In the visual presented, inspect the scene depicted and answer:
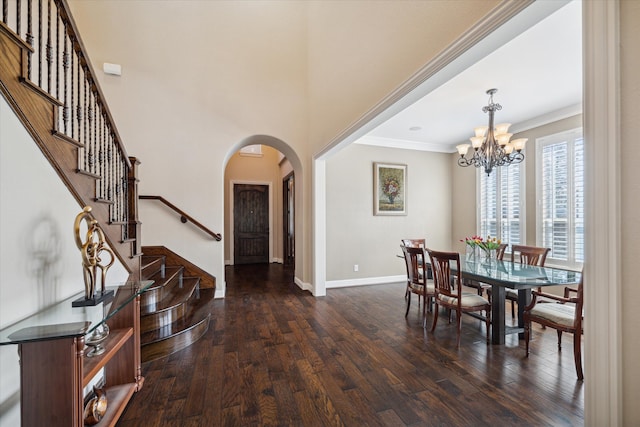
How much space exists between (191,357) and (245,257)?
17.0 feet

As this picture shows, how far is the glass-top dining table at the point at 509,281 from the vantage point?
248 cm

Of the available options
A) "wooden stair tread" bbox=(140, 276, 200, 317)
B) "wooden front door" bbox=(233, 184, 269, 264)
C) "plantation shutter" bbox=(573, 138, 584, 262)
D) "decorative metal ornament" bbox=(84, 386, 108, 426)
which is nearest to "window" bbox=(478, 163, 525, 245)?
"plantation shutter" bbox=(573, 138, 584, 262)

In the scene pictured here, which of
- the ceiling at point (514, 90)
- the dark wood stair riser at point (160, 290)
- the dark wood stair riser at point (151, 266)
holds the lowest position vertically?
the dark wood stair riser at point (160, 290)

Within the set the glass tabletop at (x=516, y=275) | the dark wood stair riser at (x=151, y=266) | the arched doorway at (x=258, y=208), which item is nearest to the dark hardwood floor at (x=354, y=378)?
the glass tabletop at (x=516, y=275)

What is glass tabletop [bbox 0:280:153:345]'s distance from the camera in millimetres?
1141

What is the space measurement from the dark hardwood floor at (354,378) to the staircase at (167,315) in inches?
4.6

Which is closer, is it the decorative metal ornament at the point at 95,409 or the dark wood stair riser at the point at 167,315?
the decorative metal ornament at the point at 95,409

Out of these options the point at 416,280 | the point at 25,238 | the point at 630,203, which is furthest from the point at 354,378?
the point at 25,238

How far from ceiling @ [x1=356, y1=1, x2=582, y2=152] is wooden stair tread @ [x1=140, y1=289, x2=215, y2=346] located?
3316mm

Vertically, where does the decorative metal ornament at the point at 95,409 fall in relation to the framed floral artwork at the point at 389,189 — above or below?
below

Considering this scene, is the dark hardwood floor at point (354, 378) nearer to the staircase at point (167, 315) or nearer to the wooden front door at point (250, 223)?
the staircase at point (167, 315)

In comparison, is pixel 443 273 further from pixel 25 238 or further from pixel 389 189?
pixel 25 238

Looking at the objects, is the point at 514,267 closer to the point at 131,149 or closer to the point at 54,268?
the point at 54,268

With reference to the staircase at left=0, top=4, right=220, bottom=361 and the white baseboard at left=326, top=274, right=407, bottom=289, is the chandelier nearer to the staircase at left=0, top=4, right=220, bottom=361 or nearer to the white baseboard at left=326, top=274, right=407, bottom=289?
the white baseboard at left=326, top=274, right=407, bottom=289
